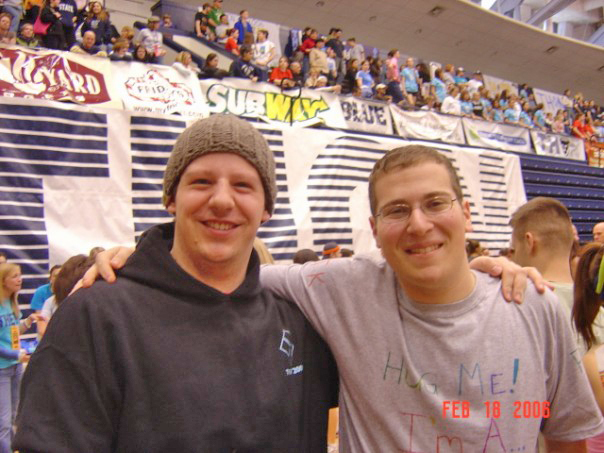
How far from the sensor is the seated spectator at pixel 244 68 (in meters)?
8.58

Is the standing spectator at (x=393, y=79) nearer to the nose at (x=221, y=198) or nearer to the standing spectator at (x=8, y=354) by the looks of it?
the standing spectator at (x=8, y=354)

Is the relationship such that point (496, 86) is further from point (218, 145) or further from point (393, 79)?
point (218, 145)

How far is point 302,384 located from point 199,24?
1098 centimetres

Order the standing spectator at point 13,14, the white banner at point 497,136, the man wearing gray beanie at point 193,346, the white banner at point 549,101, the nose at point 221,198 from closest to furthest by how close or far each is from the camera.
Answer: the man wearing gray beanie at point 193,346
the nose at point 221,198
the standing spectator at point 13,14
the white banner at point 497,136
the white banner at point 549,101

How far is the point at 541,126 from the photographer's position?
639 inches

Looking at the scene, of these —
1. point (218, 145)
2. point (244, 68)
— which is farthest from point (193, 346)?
point (244, 68)

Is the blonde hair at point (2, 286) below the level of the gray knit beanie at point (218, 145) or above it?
below

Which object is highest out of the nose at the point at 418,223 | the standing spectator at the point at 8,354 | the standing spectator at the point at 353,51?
the standing spectator at the point at 353,51

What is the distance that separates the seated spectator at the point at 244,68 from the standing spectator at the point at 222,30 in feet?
6.09

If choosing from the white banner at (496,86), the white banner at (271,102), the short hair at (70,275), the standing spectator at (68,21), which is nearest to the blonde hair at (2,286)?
the short hair at (70,275)

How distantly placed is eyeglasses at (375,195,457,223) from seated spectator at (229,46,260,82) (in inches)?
285

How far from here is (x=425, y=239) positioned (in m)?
1.38

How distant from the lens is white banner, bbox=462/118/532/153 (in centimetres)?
1159

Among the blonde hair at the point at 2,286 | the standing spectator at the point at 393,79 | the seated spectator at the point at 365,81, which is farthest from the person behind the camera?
the standing spectator at the point at 393,79
